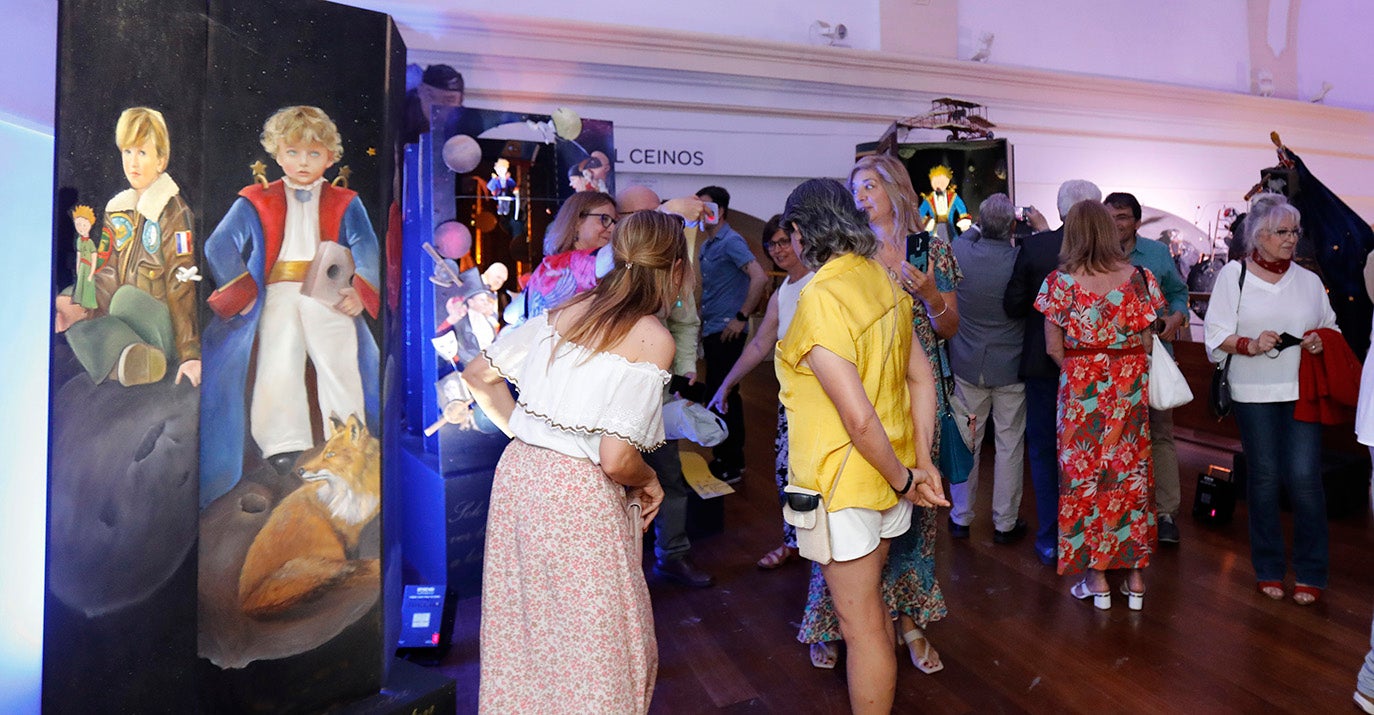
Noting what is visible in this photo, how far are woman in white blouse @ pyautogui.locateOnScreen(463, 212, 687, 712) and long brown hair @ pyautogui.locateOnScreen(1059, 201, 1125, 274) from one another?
1.82 meters

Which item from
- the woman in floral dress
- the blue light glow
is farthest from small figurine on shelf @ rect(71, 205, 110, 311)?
the woman in floral dress

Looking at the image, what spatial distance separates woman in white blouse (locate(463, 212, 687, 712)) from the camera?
1.73 m

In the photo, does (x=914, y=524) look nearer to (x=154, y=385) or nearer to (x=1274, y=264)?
(x=1274, y=264)

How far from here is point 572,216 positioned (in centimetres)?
293

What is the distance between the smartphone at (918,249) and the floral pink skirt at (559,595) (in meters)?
1.20

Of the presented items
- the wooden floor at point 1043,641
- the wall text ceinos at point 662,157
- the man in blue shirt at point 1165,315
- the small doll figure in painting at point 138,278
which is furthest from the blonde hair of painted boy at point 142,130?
the wall text ceinos at point 662,157

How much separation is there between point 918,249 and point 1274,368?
4.88 ft

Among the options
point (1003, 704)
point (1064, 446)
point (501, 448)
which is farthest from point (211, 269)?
point (1064, 446)

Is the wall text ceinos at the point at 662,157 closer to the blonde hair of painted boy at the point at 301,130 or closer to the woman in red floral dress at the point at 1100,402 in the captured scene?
the woman in red floral dress at the point at 1100,402

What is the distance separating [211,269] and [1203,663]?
294cm

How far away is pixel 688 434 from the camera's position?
3109 millimetres

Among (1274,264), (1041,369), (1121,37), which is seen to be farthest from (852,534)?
(1121,37)

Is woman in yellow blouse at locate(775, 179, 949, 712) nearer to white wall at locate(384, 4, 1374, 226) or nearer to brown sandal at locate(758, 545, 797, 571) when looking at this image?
brown sandal at locate(758, 545, 797, 571)

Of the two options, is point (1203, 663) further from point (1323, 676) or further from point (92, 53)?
point (92, 53)
